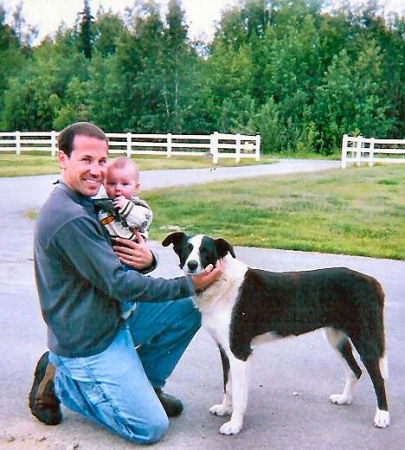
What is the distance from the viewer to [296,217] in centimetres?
379

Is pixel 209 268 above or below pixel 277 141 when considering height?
below

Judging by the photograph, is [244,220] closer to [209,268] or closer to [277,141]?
[277,141]

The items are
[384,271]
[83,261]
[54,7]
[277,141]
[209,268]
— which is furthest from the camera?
[277,141]

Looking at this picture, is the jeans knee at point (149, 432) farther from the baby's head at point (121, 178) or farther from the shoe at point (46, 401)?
the baby's head at point (121, 178)

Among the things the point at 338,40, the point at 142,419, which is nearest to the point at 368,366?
the point at 142,419

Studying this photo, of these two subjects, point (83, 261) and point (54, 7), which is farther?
point (54, 7)

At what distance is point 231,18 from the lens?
11.3ft

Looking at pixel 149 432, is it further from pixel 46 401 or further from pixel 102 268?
pixel 102 268

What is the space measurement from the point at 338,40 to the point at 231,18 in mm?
646

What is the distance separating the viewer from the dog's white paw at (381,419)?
6.51 ft

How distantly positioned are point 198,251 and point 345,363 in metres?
0.75

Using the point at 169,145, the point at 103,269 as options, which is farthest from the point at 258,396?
the point at 169,145

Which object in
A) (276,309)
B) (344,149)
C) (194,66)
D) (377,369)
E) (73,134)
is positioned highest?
(194,66)

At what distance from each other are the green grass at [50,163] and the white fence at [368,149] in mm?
625
